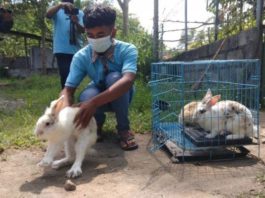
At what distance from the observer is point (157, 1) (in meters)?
9.62

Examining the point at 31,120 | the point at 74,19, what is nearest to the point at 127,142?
the point at 31,120

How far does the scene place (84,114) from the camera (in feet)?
10.5

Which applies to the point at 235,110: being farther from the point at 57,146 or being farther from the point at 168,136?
the point at 57,146

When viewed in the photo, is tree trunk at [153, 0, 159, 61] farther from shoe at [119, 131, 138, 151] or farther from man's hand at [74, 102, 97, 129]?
man's hand at [74, 102, 97, 129]

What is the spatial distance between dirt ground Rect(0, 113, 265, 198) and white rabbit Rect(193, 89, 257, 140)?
0.22 meters

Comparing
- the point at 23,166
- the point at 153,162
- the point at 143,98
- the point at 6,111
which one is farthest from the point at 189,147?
the point at 6,111

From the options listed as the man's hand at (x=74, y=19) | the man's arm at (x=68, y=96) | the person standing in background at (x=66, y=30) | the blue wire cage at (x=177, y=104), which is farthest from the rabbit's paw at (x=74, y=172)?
the man's hand at (x=74, y=19)

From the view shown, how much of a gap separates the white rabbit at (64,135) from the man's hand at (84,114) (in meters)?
0.03

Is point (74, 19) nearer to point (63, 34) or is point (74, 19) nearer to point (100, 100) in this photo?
point (63, 34)

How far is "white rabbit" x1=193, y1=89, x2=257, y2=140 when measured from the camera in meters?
3.45

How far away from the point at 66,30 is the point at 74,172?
8.38 ft

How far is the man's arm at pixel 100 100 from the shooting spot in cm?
319

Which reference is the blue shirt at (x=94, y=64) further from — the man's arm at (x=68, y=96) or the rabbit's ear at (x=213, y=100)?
the rabbit's ear at (x=213, y=100)

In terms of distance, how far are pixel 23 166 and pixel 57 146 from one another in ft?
1.42
